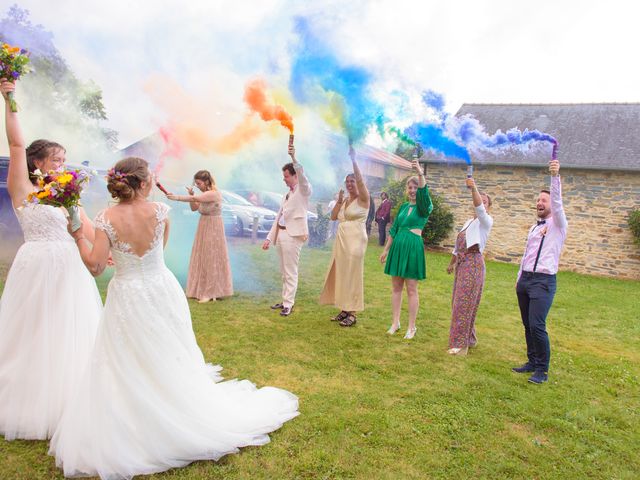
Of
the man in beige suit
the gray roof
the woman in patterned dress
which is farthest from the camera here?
the gray roof

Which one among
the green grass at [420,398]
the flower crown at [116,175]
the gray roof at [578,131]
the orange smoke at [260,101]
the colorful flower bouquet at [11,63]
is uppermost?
the gray roof at [578,131]

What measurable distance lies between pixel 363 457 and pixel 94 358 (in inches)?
83.0

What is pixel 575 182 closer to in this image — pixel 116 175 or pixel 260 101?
pixel 260 101

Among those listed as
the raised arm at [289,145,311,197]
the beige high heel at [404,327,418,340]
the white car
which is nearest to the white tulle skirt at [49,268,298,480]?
the beige high heel at [404,327,418,340]

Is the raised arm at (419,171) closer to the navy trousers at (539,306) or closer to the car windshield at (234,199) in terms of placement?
the navy trousers at (539,306)

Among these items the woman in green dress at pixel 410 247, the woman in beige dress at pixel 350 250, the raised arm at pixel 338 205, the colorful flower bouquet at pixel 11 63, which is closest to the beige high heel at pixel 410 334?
the woman in green dress at pixel 410 247

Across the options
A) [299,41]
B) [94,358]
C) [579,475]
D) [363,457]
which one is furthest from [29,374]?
[299,41]

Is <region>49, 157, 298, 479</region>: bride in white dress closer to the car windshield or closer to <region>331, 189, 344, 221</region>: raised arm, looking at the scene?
<region>331, 189, 344, 221</region>: raised arm

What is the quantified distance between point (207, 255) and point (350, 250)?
263 centimetres

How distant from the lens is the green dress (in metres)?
6.09

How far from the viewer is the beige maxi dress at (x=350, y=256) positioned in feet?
21.5

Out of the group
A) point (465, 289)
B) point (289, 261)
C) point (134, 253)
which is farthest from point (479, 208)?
point (134, 253)

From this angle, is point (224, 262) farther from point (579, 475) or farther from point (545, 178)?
point (545, 178)

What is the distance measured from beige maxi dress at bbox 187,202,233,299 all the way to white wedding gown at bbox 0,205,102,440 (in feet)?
12.4
